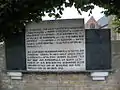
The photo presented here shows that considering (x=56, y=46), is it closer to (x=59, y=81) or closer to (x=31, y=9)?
(x=59, y=81)

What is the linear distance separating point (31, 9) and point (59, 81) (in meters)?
1.88

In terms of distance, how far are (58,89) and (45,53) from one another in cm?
94

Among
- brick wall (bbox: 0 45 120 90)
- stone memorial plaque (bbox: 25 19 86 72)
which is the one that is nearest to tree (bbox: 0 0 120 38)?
stone memorial plaque (bbox: 25 19 86 72)

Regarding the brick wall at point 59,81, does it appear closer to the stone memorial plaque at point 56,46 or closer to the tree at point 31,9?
the stone memorial plaque at point 56,46

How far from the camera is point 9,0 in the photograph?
6.55m

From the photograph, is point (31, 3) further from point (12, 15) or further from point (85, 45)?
point (85, 45)

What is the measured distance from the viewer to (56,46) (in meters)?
7.58

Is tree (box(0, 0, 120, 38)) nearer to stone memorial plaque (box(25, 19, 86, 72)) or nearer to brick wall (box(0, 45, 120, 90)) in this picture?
stone memorial plaque (box(25, 19, 86, 72))

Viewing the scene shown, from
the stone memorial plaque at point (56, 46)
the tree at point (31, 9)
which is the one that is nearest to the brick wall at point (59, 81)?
the stone memorial plaque at point (56, 46)

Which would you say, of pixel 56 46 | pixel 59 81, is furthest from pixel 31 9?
pixel 59 81

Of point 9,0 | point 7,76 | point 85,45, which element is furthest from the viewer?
point 7,76

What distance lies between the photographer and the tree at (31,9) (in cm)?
670

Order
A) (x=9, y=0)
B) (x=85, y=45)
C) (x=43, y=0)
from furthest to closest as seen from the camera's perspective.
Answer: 1. (x=85, y=45)
2. (x=43, y=0)
3. (x=9, y=0)

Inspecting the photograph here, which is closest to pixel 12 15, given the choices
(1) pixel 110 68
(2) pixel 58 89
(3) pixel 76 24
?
(3) pixel 76 24
